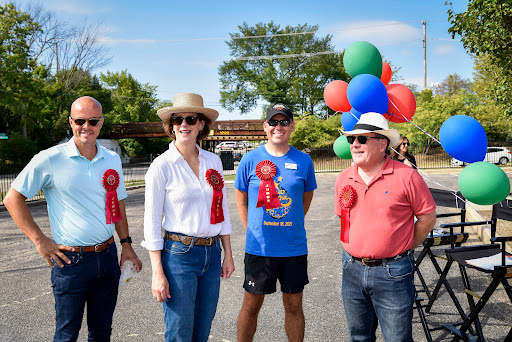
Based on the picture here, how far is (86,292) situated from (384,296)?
75.8 inches

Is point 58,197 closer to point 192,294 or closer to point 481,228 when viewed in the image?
point 192,294

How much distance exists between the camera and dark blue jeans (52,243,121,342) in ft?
8.21

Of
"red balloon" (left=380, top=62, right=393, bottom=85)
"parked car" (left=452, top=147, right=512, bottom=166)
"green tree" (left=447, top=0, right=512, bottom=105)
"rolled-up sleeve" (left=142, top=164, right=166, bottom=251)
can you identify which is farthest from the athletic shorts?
"parked car" (left=452, top=147, right=512, bottom=166)

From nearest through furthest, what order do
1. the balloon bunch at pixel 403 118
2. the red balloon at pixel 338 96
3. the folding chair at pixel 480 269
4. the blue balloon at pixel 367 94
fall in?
the balloon bunch at pixel 403 118 → the blue balloon at pixel 367 94 → the folding chair at pixel 480 269 → the red balloon at pixel 338 96

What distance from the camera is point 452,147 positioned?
104 inches

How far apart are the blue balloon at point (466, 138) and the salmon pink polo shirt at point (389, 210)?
0.36m

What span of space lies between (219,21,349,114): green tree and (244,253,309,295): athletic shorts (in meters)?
49.1

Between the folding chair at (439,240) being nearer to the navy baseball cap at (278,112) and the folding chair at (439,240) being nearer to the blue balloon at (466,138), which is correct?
the blue balloon at (466,138)

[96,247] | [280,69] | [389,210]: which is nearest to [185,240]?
[96,247]

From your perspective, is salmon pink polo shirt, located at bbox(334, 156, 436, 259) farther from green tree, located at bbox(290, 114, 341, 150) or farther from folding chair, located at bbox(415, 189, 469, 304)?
green tree, located at bbox(290, 114, 341, 150)

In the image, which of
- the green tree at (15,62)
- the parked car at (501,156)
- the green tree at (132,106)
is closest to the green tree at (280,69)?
the green tree at (132,106)

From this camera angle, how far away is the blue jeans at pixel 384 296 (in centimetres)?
246

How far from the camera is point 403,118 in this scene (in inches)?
132

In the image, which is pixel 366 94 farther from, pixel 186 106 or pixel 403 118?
pixel 186 106
